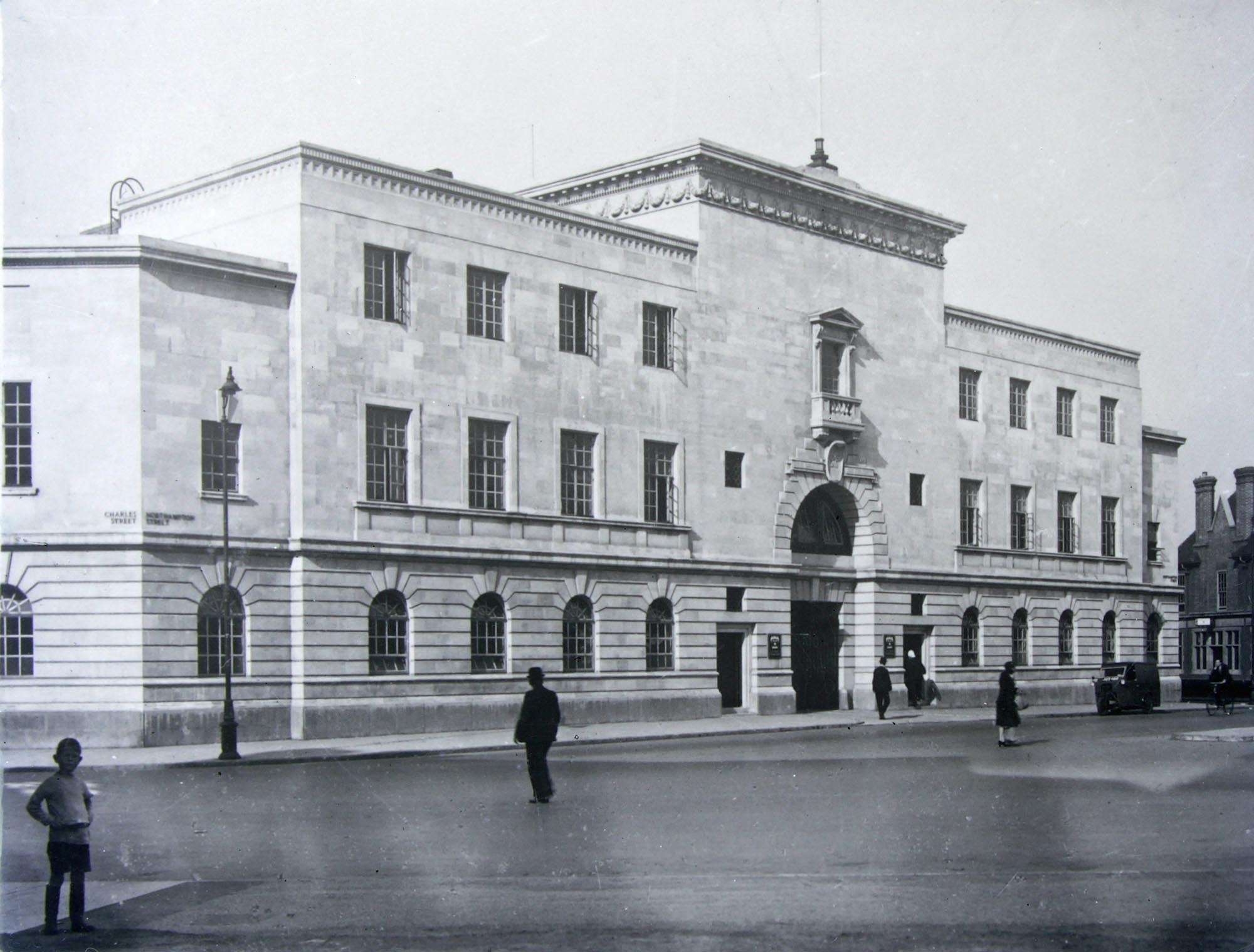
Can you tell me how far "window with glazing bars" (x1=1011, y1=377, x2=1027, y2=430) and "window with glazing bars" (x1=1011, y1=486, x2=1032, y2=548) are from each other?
7.10 feet

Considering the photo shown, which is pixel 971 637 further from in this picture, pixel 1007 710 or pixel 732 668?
pixel 1007 710

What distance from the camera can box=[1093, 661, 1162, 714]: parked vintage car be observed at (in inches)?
1833

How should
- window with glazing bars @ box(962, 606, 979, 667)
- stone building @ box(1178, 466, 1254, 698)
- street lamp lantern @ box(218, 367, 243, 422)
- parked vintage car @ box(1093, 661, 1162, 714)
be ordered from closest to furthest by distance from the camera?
street lamp lantern @ box(218, 367, 243, 422) → parked vintage car @ box(1093, 661, 1162, 714) → window with glazing bars @ box(962, 606, 979, 667) → stone building @ box(1178, 466, 1254, 698)

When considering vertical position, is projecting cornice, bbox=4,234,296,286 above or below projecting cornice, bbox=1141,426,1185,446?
above

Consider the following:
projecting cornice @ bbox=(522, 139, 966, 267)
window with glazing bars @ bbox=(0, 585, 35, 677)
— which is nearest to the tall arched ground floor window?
window with glazing bars @ bbox=(0, 585, 35, 677)

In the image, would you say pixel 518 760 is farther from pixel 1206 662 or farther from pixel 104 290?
pixel 1206 662

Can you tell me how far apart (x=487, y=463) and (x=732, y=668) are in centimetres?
1038

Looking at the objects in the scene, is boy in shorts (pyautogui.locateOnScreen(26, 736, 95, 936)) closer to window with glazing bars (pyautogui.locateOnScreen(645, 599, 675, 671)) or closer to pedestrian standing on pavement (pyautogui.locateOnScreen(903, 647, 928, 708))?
window with glazing bars (pyautogui.locateOnScreen(645, 599, 675, 671))

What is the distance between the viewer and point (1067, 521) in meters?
55.7

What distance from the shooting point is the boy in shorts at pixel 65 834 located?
11.7 meters

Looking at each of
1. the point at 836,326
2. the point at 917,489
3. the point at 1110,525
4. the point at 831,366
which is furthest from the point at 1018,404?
the point at 836,326

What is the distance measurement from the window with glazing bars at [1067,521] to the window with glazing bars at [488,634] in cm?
2627

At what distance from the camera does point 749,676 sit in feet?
140

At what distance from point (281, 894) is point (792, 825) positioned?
6394 mm
